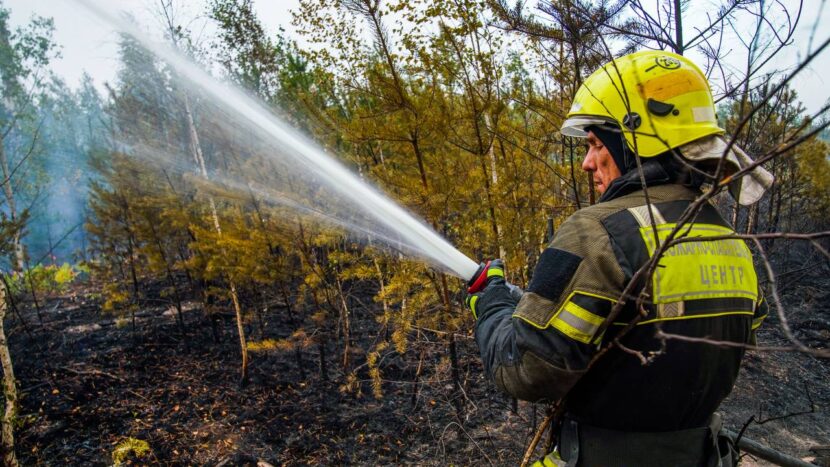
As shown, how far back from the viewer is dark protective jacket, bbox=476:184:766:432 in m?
1.44

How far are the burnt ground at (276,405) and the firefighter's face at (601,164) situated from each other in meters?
4.05

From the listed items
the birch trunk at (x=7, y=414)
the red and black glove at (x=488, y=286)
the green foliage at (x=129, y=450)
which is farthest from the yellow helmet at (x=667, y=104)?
the green foliage at (x=129, y=450)

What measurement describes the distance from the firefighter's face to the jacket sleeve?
41 centimetres

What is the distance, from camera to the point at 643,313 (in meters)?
1.31

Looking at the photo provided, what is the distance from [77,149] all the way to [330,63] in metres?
43.8

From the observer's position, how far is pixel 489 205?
5.54 metres

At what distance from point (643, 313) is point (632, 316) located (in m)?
0.20

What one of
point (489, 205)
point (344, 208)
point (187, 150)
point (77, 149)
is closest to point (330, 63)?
point (344, 208)

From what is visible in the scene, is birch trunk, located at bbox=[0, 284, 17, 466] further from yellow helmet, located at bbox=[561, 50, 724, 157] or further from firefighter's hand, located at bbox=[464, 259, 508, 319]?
yellow helmet, located at bbox=[561, 50, 724, 157]

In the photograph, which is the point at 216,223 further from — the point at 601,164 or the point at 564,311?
the point at 564,311

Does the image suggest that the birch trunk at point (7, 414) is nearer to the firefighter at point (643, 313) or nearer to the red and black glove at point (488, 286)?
the red and black glove at point (488, 286)

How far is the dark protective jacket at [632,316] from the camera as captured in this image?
1437mm

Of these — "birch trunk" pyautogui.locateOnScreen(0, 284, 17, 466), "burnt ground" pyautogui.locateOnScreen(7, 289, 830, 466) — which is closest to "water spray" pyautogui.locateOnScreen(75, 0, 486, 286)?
"burnt ground" pyautogui.locateOnScreen(7, 289, 830, 466)

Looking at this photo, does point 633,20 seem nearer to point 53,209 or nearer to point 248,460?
point 248,460
